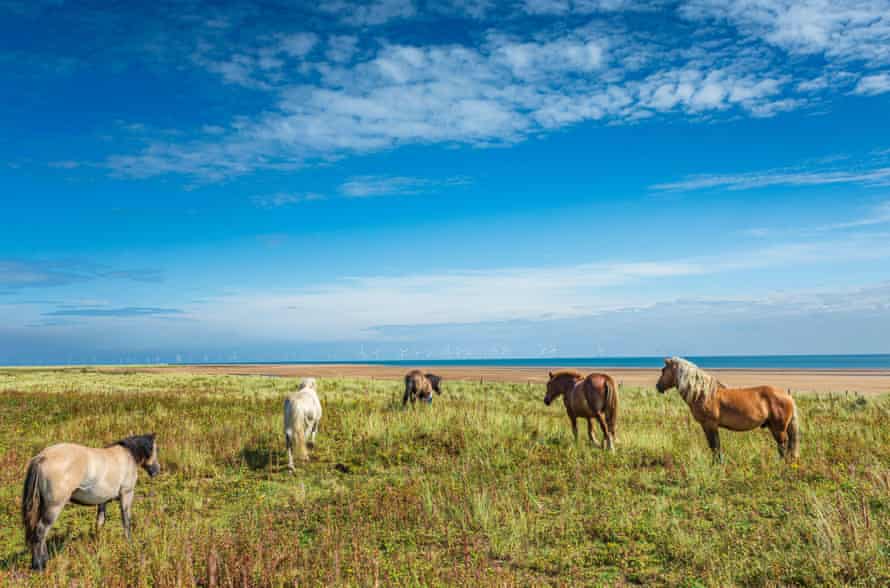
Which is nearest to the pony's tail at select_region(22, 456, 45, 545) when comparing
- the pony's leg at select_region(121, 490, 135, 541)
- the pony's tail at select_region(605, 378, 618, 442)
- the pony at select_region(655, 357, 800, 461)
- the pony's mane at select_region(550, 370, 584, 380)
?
the pony's leg at select_region(121, 490, 135, 541)

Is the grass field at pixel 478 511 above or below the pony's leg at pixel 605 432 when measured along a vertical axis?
below

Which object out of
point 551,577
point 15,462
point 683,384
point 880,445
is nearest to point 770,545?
point 551,577

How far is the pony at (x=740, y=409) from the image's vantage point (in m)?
10.1

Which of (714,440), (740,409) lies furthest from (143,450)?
(740,409)

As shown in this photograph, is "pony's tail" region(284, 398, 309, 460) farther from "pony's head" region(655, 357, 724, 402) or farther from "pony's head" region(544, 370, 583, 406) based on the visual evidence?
"pony's head" region(655, 357, 724, 402)

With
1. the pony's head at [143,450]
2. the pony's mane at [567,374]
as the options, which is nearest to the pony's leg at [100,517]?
the pony's head at [143,450]

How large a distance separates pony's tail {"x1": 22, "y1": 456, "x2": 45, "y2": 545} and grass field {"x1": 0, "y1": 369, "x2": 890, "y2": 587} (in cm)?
48

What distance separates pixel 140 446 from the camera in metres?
7.80

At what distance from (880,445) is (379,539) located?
1119cm

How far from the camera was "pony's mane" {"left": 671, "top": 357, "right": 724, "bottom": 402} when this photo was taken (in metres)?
10.5

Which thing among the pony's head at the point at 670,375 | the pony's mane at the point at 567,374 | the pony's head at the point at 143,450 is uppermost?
the pony's head at the point at 670,375

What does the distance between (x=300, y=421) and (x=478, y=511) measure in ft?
19.2

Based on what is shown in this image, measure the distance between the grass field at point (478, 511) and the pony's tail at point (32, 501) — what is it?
482 millimetres

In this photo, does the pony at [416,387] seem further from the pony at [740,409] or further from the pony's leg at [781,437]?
the pony's leg at [781,437]
